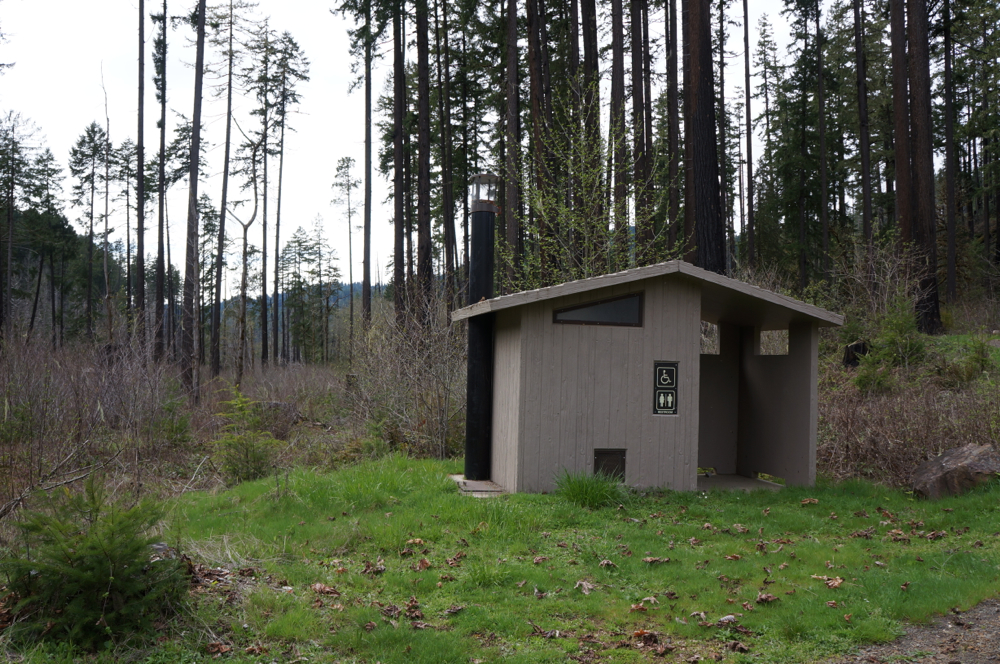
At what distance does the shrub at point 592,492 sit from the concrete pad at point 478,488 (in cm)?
94

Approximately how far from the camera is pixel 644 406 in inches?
361

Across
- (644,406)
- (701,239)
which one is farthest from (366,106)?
(644,406)

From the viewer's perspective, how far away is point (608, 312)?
9.22 meters

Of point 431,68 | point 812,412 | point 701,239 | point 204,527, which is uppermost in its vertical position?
point 431,68

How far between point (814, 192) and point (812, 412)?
24.0m

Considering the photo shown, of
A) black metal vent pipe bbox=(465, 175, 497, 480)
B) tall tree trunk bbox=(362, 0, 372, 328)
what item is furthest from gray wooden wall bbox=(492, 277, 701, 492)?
tall tree trunk bbox=(362, 0, 372, 328)

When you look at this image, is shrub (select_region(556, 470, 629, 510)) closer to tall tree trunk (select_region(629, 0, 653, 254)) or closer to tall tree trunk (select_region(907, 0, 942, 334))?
tall tree trunk (select_region(629, 0, 653, 254))

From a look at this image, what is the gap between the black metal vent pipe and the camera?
397 inches

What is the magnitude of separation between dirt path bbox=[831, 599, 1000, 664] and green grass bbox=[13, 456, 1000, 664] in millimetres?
135

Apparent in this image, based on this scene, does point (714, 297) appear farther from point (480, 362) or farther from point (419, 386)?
point (419, 386)

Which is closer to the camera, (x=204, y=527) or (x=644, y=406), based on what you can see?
(x=204, y=527)

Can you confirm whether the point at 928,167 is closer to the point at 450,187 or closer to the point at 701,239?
the point at 701,239

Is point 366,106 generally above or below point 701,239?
above

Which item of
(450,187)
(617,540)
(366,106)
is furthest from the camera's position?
(450,187)
